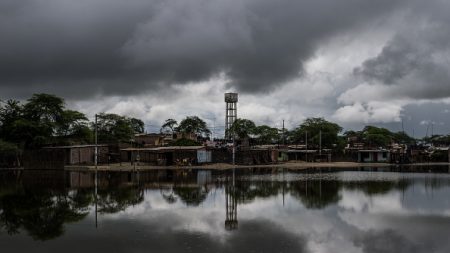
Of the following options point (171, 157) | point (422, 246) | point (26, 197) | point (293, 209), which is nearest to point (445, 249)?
point (422, 246)

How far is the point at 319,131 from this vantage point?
101 metres

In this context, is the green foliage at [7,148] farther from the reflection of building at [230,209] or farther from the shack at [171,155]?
the reflection of building at [230,209]

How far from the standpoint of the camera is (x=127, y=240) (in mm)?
13594

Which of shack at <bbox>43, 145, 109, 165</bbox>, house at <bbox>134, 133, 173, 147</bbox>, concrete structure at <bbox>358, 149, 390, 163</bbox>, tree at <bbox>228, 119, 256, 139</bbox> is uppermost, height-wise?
tree at <bbox>228, 119, 256, 139</bbox>

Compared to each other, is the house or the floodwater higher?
the house

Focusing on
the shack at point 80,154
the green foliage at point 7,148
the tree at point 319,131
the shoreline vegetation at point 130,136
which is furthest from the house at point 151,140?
the tree at point 319,131

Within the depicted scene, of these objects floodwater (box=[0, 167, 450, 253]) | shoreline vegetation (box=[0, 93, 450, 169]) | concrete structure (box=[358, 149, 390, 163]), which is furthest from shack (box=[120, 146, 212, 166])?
concrete structure (box=[358, 149, 390, 163])

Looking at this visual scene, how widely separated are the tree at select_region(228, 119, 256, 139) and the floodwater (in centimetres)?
6599

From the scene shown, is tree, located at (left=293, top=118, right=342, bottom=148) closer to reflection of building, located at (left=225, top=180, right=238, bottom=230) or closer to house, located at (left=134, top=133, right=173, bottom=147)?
house, located at (left=134, top=133, right=173, bottom=147)

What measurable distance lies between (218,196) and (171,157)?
4111cm

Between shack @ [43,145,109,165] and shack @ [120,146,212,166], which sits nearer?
shack @ [43,145,109,165]

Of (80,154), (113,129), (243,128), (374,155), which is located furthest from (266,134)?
(80,154)

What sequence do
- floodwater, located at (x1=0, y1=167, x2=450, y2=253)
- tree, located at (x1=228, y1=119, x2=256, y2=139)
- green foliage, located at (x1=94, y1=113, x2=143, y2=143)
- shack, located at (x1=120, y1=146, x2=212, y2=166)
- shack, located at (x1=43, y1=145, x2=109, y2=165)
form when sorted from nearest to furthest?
1. floodwater, located at (x1=0, y1=167, x2=450, y2=253)
2. shack, located at (x1=43, y1=145, x2=109, y2=165)
3. shack, located at (x1=120, y1=146, x2=212, y2=166)
4. green foliage, located at (x1=94, y1=113, x2=143, y2=143)
5. tree, located at (x1=228, y1=119, x2=256, y2=139)

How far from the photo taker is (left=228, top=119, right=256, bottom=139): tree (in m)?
94.8
